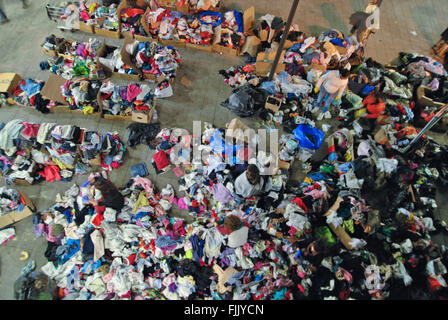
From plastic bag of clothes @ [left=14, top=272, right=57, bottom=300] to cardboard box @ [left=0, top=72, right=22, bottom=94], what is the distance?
14.4 feet

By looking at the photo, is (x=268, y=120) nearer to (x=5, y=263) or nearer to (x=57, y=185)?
→ (x=57, y=185)

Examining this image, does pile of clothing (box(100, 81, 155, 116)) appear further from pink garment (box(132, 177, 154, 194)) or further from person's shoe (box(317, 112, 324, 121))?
person's shoe (box(317, 112, 324, 121))

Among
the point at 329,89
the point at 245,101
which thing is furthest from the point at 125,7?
the point at 329,89

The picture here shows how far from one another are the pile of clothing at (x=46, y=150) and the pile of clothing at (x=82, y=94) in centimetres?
92

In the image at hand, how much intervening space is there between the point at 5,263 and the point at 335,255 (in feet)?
19.9

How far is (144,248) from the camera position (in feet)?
18.4

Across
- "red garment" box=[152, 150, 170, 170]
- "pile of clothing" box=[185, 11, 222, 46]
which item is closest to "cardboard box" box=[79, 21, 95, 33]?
"pile of clothing" box=[185, 11, 222, 46]

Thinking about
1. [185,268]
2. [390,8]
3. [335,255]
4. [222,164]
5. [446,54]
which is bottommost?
[185,268]

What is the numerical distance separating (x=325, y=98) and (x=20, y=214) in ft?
23.6

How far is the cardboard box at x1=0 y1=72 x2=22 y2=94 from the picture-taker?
707 cm

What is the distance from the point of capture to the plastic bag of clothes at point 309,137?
686 cm

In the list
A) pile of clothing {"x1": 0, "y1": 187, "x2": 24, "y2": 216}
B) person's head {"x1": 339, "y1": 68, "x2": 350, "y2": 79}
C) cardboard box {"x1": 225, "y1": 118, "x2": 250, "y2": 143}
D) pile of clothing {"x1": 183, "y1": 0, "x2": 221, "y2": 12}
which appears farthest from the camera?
pile of clothing {"x1": 183, "y1": 0, "x2": 221, "y2": 12}

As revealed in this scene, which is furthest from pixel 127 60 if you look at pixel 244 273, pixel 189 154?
pixel 244 273

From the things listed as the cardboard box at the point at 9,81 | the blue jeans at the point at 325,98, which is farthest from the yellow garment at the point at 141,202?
the blue jeans at the point at 325,98
